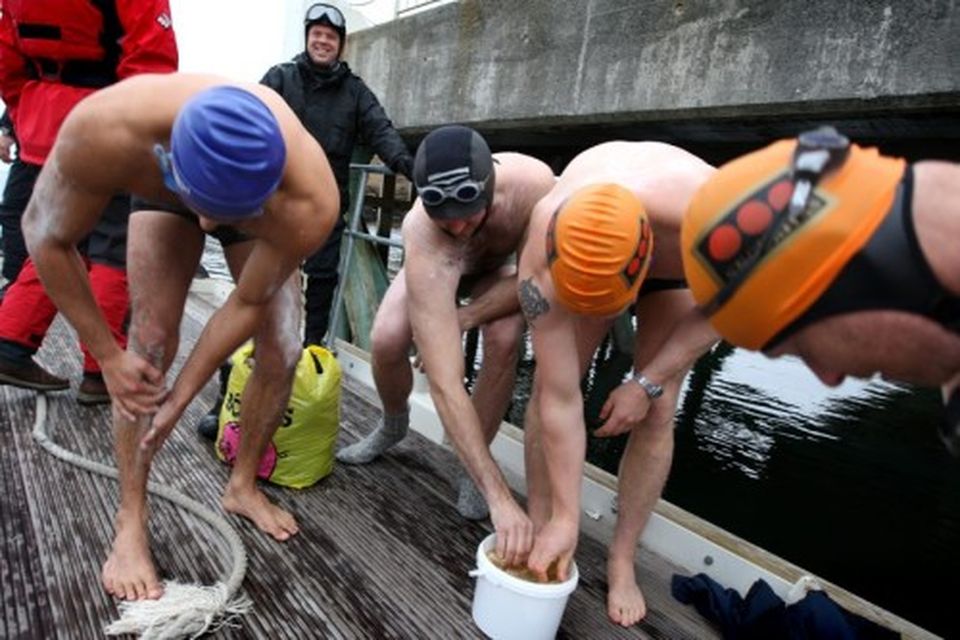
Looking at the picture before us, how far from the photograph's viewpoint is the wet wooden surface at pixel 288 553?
5.04ft

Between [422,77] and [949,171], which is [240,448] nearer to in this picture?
[949,171]

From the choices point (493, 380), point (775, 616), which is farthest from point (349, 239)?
point (775, 616)

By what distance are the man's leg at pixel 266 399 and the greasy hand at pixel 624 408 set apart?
1.04 m

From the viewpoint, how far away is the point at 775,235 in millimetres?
714

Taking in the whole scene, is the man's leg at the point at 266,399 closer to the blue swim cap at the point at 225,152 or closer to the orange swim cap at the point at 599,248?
the blue swim cap at the point at 225,152

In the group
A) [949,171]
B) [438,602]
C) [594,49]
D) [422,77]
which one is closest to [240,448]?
[438,602]

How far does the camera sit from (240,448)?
204 cm

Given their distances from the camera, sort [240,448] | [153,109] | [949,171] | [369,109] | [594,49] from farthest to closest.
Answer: [369,109] → [594,49] → [240,448] → [153,109] → [949,171]

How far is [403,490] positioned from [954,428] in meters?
1.99

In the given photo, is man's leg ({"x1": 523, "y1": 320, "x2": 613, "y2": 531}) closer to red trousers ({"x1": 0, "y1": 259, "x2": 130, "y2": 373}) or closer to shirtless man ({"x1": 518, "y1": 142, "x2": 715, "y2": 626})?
shirtless man ({"x1": 518, "y1": 142, "x2": 715, "y2": 626})

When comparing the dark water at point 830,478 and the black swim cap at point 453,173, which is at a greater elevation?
the black swim cap at point 453,173

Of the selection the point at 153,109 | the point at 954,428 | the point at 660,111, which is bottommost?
the point at 954,428

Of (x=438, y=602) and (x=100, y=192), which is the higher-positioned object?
(x=100, y=192)

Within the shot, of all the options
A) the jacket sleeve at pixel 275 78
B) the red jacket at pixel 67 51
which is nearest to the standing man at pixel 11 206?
the red jacket at pixel 67 51
